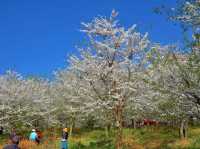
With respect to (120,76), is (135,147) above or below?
below

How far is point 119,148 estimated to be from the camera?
87.6 feet

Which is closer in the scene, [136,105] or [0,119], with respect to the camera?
[136,105]

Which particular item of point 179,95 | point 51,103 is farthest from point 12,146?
point 51,103

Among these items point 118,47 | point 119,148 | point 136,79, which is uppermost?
point 118,47

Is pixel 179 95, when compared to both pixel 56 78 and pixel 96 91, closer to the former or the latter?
pixel 96 91

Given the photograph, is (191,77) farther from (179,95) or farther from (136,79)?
(136,79)

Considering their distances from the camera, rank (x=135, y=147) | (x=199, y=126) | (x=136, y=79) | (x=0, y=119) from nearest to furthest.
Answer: (x=136, y=79)
(x=135, y=147)
(x=0, y=119)
(x=199, y=126)

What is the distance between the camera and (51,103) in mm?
52844

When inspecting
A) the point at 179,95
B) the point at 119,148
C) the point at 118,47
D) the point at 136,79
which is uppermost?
the point at 118,47

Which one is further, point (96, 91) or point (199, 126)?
point (199, 126)

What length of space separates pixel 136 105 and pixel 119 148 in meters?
3.16

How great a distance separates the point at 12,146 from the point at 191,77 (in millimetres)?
7782

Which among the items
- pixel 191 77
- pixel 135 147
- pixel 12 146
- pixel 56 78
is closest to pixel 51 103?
pixel 56 78

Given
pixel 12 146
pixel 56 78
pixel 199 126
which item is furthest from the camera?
pixel 56 78
